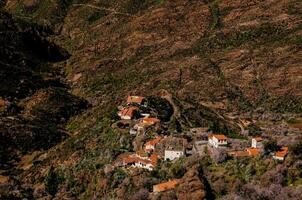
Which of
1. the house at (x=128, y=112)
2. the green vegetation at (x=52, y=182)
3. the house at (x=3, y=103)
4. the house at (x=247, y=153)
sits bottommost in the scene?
the green vegetation at (x=52, y=182)

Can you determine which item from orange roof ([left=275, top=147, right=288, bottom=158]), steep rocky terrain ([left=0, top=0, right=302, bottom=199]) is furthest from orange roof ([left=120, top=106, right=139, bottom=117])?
orange roof ([left=275, top=147, right=288, bottom=158])

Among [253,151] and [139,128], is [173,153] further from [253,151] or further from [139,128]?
[139,128]

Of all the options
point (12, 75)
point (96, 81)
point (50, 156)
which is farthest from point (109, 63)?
point (50, 156)

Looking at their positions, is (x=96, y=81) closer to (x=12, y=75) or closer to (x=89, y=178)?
(x=12, y=75)

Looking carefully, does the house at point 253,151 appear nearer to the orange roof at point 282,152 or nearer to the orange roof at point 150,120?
the orange roof at point 282,152

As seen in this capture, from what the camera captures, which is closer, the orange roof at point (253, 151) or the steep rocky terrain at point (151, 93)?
the orange roof at point (253, 151)

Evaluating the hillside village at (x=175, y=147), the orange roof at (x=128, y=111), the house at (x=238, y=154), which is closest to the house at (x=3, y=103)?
the orange roof at (x=128, y=111)

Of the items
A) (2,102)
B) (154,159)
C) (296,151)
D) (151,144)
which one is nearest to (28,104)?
(2,102)

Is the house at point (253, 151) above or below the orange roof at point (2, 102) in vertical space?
below
